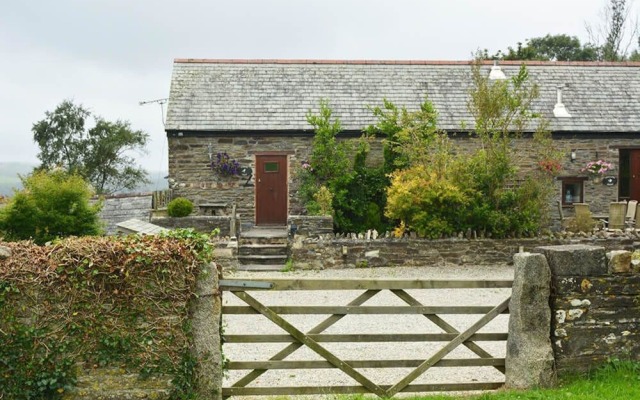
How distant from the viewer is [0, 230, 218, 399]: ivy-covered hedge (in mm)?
5812

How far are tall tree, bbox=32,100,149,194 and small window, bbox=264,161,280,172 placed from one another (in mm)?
17947

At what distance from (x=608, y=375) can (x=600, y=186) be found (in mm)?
17324

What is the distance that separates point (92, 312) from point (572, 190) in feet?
65.3

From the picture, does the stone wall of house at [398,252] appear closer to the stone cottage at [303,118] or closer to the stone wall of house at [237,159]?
the stone cottage at [303,118]

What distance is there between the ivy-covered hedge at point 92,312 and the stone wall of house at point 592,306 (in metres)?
3.50

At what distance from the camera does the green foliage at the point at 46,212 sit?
1495 cm

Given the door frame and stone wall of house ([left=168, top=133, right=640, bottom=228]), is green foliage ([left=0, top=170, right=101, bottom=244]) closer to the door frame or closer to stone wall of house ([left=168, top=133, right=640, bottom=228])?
stone wall of house ([left=168, top=133, right=640, bottom=228])

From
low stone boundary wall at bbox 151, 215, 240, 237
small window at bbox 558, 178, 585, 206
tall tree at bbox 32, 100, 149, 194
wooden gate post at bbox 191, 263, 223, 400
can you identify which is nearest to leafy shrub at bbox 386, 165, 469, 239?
low stone boundary wall at bbox 151, 215, 240, 237

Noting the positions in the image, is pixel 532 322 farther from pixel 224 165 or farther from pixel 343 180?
pixel 224 165

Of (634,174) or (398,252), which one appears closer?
(398,252)

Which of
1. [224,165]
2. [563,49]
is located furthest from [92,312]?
[563,49]

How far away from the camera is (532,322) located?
6.69 meters

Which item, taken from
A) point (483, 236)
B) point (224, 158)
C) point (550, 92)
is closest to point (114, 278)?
point (483, 236)

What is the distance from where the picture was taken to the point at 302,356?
29.2ft
